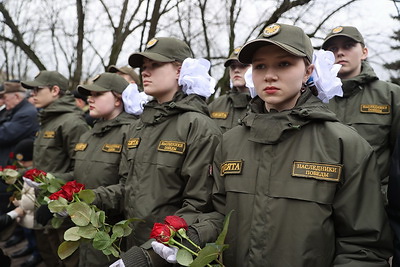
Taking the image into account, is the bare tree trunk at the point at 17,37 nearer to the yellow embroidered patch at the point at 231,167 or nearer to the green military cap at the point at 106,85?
the green military cap at the point at 106,85

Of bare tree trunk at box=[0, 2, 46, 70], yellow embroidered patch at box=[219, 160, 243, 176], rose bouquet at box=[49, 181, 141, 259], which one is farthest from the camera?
bare tree trunk at box=[0, 2, 46, 70]

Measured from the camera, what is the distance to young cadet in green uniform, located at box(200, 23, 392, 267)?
1.80 meters

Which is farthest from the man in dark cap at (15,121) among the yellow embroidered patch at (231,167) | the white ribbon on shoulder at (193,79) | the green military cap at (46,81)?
the yellow embroidered patch at (231,167)

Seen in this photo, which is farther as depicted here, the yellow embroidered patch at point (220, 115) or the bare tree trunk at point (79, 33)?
the bare tree trunk at point (79, 33)

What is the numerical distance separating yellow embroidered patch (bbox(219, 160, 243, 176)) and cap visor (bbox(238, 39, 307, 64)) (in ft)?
2.02

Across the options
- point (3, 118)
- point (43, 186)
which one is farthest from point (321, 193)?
point (3, 118)

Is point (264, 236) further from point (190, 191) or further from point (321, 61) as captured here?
point (321, 61)

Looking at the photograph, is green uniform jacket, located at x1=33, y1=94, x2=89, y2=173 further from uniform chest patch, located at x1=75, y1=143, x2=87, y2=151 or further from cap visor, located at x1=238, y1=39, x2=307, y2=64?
cap visor, located at x1=238, y1=39, x2=307, y2=64

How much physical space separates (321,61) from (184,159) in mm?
1226

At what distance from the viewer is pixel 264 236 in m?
1.91

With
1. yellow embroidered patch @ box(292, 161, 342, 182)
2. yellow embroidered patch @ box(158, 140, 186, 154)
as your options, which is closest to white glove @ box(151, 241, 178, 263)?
yellow embroidered patch @ box(292, 161, 342, 182)

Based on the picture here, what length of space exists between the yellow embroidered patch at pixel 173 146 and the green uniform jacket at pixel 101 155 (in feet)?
2.35

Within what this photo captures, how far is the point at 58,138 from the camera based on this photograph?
4734 mm

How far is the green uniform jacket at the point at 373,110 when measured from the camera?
345 cm
